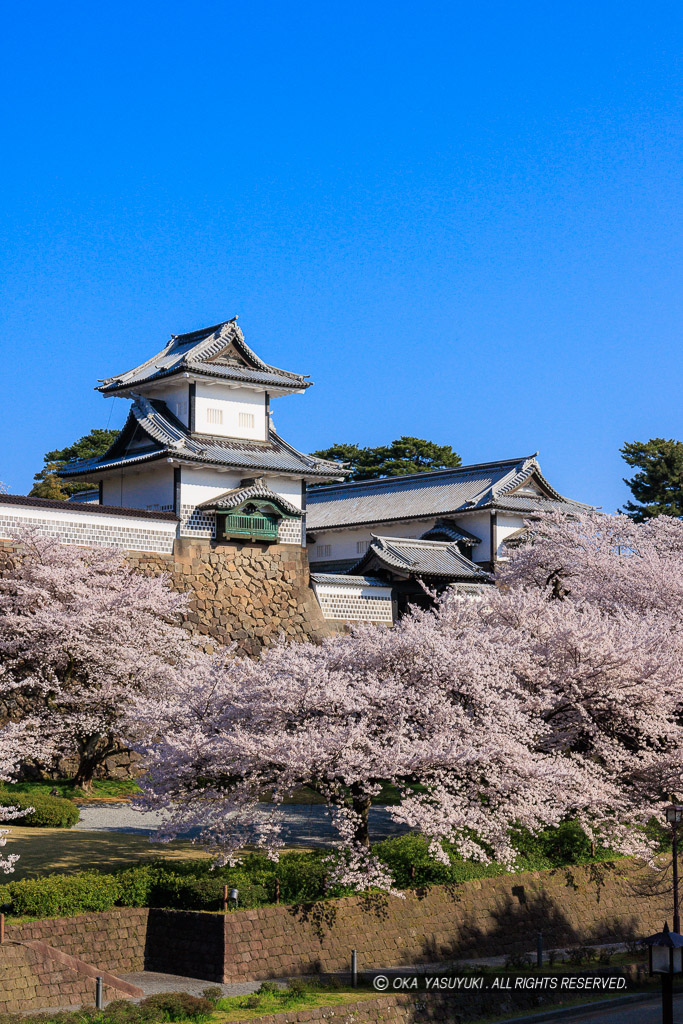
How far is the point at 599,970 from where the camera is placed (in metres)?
19.6

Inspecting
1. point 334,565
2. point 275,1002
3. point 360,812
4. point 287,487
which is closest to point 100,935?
point 275,1002

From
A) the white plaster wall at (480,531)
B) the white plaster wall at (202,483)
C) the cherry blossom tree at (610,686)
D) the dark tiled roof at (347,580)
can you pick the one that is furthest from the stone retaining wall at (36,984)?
the white plaster wall at (480,531)

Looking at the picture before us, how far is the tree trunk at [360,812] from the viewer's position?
18750 mm

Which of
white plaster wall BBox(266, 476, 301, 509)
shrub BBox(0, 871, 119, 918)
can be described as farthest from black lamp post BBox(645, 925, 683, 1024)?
white plaster wall BBox(266, 476, 301, 509)

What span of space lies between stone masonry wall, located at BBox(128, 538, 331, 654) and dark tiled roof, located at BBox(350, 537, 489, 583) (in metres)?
4.19

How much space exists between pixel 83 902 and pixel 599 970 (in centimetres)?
916

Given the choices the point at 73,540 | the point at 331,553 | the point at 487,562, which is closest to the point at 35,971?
the point at 73,540

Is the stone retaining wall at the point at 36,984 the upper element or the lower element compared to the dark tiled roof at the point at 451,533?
lower

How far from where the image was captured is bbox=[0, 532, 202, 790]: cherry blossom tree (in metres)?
25.3

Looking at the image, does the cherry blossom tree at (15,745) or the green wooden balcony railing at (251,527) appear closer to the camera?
the cherry blossom tree at (15,745)

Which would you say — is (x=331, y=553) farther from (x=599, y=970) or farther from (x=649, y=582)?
(x=599, y=970)

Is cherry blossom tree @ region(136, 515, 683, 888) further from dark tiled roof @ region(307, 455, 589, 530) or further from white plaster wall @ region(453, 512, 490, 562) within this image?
dark tiled roof @ region(307, 455, 589, 530)

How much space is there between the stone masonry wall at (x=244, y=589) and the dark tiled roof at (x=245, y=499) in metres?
1.10

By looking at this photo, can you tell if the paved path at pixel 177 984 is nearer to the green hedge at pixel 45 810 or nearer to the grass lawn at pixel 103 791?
the green hedge at pixel 45 810
